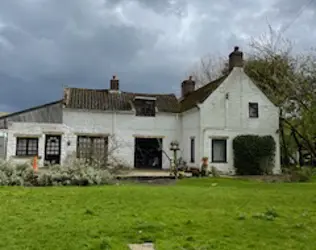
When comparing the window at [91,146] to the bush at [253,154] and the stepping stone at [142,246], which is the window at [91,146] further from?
the stepping stone at [142,246]

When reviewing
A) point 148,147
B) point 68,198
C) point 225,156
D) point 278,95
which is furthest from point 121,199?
point 278,95

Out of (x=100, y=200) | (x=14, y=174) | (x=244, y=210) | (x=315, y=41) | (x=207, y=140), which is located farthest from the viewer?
(x=207, y=140)

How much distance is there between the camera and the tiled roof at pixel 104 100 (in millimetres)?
26125

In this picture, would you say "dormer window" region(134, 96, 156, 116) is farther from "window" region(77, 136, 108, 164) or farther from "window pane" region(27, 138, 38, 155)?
"window pane" region(27, 138, 38, 155)

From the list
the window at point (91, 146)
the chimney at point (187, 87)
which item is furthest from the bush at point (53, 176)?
the chimney at point (187, 87)


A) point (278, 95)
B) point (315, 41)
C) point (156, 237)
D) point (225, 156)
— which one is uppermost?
point (315, 41)

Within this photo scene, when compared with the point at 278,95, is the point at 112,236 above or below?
below

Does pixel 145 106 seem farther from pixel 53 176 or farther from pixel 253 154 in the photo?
pixel 53 176

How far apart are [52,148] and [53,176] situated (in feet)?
33.5

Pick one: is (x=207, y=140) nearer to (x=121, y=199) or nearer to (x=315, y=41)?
(x=315, y=41)

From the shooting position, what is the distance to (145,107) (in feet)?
89.7

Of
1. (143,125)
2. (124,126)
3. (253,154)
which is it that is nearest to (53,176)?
(124,126)

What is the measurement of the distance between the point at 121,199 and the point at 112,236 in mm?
4430

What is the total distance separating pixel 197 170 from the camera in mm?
23453
